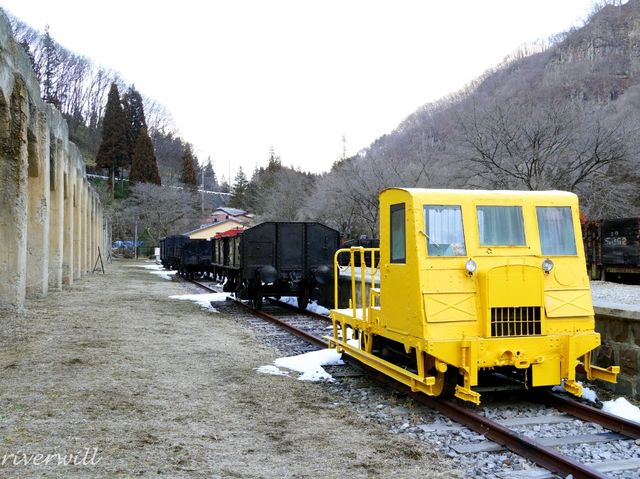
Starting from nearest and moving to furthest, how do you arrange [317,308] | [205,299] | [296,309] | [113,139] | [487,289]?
[487,289] → [296,309] → [317,308] → [205,299] → [113,139]

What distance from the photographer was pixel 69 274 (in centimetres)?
2452

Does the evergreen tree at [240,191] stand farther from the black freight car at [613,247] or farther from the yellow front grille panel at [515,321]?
the yellow front grille panel at [515,321]

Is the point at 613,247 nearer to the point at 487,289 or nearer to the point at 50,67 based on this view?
the point at 487,289

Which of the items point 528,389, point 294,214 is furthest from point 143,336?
point 294,214

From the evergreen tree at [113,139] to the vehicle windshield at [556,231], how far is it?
285 ft

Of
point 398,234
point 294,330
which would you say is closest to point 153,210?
point 294,330

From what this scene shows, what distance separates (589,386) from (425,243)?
3164 mm

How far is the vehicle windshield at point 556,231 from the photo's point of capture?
22.3ft

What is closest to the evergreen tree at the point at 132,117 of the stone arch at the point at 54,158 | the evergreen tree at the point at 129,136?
the evergreen tree at the point at 129,136

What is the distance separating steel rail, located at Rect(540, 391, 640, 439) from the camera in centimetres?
560

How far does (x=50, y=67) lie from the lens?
9819 cm

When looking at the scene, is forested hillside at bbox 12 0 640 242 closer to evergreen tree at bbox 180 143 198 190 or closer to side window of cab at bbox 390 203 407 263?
evergreen tree at bbox 180 143 198 190

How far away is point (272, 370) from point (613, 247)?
56.3 feet

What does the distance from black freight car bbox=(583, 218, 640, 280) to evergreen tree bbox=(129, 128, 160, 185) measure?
2820 inches
